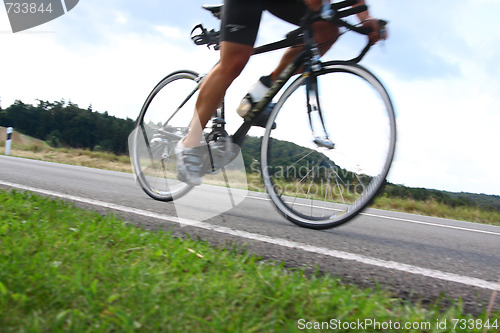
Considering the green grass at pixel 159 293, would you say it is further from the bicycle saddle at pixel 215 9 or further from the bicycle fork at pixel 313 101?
the bicycle saddle at pixel 215 9

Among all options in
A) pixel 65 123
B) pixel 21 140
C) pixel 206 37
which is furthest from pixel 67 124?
pixel 206 37

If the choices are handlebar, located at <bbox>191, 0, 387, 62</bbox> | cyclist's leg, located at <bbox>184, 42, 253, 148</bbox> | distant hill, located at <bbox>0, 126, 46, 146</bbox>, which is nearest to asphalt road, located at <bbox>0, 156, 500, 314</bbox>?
cyclist's leg, located at <bbox>184, 42, 253, 148</bbox>

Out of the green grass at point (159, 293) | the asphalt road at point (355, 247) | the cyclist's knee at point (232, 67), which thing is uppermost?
the cyclist's knee at point (232, 67)

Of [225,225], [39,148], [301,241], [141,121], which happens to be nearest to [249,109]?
[225,225]

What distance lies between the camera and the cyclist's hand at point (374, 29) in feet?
7.95

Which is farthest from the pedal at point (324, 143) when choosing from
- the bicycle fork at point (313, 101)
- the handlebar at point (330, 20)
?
the handlebar at point (330, 20)

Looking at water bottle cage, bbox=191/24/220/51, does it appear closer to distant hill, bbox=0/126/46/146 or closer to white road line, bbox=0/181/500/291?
white road line, bbox=0/181/500/291

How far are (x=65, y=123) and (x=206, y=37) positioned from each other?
4805 cm

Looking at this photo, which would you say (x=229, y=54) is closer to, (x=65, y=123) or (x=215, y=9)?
(x=215, y=9)

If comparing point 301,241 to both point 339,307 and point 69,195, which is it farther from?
point 69,195

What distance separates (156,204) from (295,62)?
1.62 metres

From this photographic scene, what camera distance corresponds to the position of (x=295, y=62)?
2596 millimetres

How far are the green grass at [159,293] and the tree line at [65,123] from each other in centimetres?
3665

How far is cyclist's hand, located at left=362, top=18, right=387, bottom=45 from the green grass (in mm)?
1536
